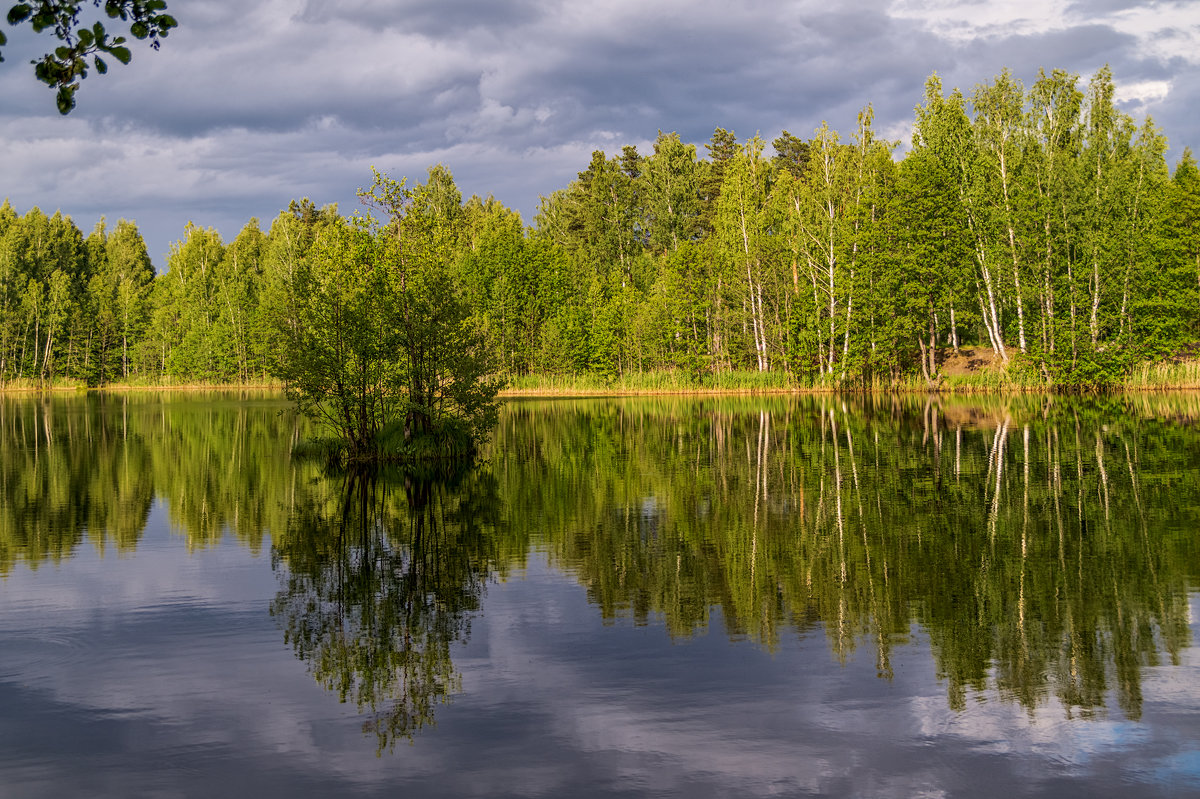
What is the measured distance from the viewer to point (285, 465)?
30875 millimetres

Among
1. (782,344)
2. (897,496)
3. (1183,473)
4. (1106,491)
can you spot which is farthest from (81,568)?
(782,344)

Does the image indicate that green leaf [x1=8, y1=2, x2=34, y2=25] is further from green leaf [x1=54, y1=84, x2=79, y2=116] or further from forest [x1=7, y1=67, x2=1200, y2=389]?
forest [x1=7, y1=67, x2=1200, y2=389]

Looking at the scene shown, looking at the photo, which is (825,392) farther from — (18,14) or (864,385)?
(18,14)

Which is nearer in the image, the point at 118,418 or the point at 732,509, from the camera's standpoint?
the point at 732,509

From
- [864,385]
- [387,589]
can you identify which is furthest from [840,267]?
[387,589]

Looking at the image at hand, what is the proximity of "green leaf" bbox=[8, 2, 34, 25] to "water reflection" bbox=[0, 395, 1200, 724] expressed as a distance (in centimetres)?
598

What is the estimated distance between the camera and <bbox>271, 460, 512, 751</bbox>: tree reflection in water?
9.64 metres

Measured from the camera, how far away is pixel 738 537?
16781 millimetres

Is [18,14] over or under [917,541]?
over

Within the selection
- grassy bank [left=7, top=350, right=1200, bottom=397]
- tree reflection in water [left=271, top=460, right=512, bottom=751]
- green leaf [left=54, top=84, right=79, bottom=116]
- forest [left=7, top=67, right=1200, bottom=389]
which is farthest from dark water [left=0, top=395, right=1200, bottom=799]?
grassy bank [left=7, top=350, right=1200, bottom=397]

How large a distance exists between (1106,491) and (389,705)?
679 inches

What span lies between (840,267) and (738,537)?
190 feet

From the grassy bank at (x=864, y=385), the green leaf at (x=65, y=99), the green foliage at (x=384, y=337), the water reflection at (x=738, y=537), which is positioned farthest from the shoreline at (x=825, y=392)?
the green leaf at (x=65, y=99)

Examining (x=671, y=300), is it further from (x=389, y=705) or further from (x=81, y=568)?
(x=389, y=705)
